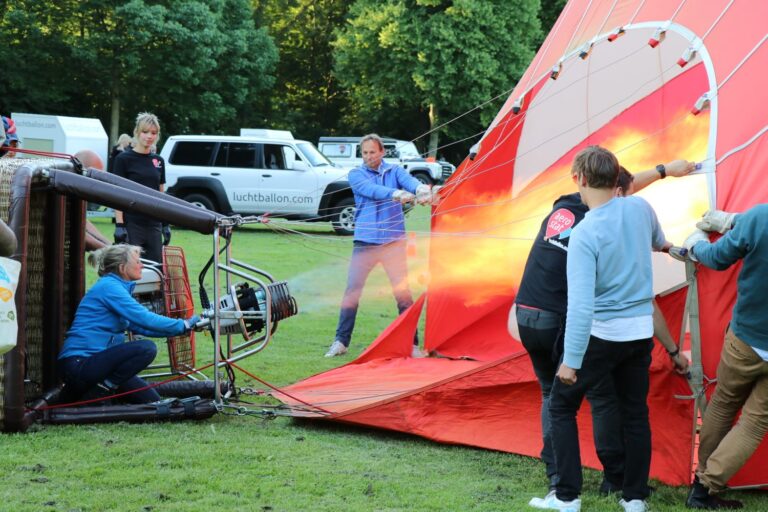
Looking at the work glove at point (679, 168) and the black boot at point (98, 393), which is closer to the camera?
the work glove at point (679, 168)

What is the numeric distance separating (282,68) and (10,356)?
34.9m

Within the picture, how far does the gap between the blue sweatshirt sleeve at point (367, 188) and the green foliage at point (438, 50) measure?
25.4m

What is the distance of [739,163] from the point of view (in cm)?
452

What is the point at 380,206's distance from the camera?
7.25m

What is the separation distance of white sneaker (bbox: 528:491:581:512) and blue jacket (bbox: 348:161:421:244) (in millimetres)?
3285

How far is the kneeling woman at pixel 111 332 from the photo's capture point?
5.36 m

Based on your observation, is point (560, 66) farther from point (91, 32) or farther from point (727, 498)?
point (91, 32)

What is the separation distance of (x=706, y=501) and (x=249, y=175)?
1520 centimetres

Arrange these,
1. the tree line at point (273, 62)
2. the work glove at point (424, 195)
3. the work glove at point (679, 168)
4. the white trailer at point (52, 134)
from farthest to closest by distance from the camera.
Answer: the tree line at point (273, 62), the white trailer at point (52, 134), the work glove at point (424, 195), the work glove at point (679, 168)

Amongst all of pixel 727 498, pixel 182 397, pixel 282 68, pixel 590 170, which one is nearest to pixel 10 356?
pixel 182 397

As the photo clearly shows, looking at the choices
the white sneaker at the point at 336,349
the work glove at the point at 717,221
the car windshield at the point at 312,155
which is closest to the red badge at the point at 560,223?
the work glove at the point at 717,221

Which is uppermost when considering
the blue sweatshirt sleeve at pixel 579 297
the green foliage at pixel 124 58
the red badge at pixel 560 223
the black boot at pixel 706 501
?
the green foliage at pixel 124 58

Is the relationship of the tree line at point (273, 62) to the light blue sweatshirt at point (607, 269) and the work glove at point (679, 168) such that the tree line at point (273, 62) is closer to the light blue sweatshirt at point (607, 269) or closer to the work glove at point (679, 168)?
the work glove at point (679, 168)

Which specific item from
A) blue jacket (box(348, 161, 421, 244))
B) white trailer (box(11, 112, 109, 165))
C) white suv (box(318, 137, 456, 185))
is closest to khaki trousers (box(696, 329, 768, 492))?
blue jacket (box(348, 161, 421, 244))
